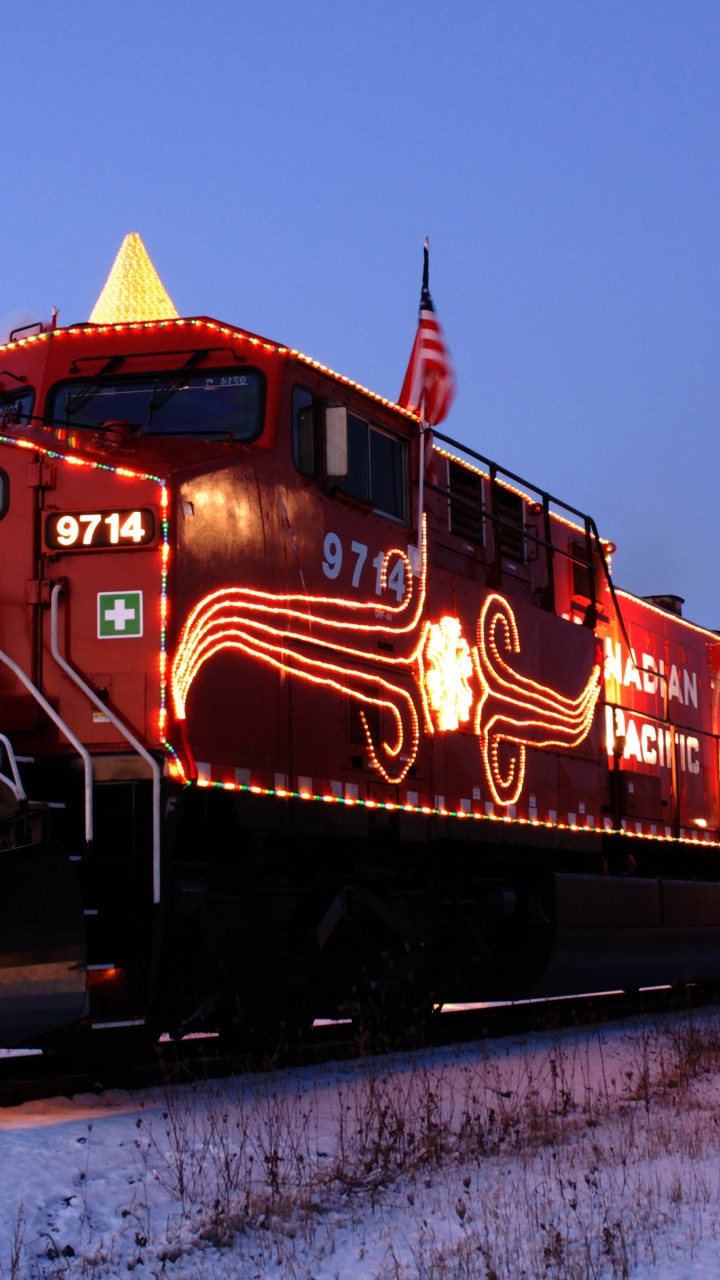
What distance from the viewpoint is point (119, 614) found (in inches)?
287

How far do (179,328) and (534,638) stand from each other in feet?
14.1

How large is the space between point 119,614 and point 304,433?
6.37 feet

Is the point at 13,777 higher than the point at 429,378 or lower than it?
lower

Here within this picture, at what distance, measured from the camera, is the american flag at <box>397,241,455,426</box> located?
10281 mm

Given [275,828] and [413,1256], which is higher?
[275,828]

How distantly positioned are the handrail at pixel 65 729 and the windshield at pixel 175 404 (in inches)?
67.8

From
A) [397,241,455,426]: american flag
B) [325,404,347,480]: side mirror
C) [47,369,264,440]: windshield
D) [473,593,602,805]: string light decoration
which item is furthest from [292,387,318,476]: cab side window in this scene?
[473,593,602,805]: string light decoration

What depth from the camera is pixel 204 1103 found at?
6.97 m

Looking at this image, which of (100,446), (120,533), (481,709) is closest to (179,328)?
(100,446)

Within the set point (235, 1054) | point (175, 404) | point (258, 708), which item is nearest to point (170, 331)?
point (175, 404)

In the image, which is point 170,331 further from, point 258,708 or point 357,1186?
point 357,1186

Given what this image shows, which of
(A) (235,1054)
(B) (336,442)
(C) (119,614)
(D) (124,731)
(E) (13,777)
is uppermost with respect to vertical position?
(B) (336,442)

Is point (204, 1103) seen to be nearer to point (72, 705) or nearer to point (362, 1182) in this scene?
point (362, 1182)

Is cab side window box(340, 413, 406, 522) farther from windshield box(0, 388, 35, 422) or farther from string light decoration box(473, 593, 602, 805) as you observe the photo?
windshield box(0, 388, 35, 422)
